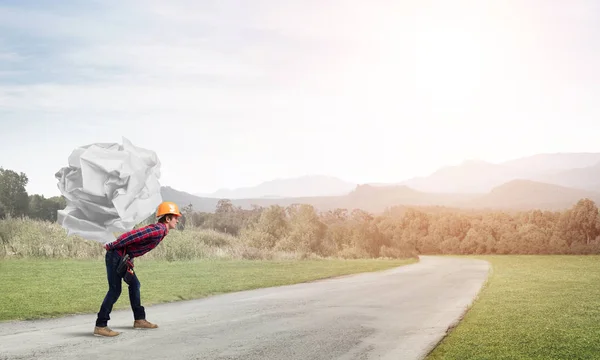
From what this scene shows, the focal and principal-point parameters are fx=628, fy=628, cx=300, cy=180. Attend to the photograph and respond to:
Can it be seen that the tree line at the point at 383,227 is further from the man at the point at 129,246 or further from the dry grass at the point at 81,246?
the man at the point at 129,246

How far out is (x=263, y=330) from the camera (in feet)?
38.0

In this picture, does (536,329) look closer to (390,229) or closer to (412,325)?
(412,325)

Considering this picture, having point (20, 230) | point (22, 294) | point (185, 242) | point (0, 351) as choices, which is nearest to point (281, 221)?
point (185, 242)

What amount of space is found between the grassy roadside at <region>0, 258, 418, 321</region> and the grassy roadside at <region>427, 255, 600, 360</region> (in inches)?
318

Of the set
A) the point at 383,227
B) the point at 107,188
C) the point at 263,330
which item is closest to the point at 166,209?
the point at 263,330

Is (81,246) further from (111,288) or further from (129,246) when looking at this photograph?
(129,246)

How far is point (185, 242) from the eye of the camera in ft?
116

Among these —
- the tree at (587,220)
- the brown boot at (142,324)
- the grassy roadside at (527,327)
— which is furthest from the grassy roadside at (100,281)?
the tree at (587,220)

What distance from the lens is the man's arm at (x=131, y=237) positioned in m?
10.4

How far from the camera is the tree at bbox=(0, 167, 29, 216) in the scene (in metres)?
37.5

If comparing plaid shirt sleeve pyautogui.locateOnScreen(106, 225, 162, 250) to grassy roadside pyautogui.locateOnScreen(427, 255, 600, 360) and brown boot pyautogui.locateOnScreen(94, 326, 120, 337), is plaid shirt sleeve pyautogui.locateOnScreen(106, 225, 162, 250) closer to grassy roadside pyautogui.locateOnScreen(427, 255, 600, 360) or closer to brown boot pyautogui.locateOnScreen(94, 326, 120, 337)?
brown boot pyautogui.locateOnScreen(94, 326, 120, 337)

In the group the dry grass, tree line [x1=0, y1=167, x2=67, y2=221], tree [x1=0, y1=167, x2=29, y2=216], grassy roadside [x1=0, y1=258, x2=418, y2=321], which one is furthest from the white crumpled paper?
tree [x1=0, y1=167, x2=29, y2=216]

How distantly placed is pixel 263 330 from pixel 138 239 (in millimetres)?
2903

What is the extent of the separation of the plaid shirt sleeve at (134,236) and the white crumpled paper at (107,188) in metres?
9.52
